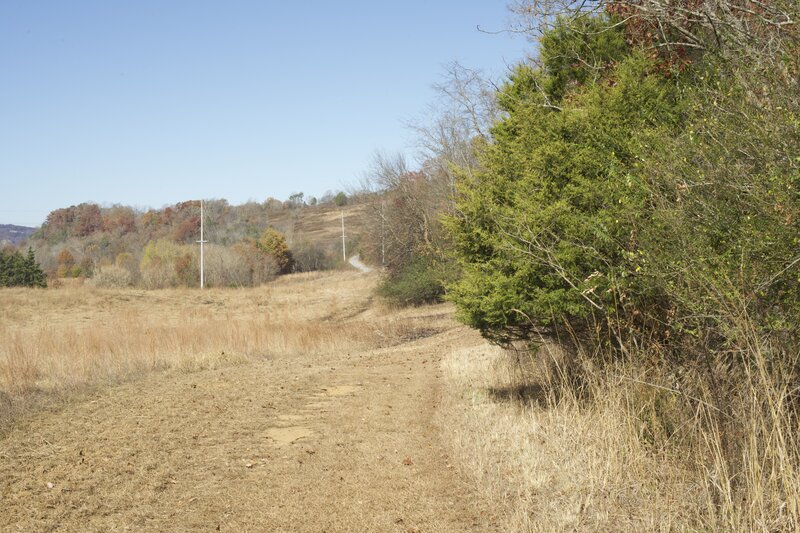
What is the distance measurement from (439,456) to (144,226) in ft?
352

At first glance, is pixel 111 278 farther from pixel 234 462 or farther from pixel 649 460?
pixel 649 460

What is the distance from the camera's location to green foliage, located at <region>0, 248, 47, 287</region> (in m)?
58.0

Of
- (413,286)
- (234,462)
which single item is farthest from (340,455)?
(413,286)

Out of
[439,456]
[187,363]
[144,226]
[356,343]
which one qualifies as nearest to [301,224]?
[144,226]

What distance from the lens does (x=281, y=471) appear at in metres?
7.35

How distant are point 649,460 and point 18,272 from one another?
61.5m

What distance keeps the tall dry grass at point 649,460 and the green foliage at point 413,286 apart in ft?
91.4

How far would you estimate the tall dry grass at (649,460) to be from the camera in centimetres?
458

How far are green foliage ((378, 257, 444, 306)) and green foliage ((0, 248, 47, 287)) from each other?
31.8 m

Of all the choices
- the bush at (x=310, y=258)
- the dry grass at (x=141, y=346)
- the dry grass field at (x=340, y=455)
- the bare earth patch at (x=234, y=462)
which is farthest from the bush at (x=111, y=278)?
the bare earth patch at (x=234, y=462)

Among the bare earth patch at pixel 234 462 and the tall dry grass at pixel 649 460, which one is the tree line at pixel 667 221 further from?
the bare earth patch at pixel 234 462

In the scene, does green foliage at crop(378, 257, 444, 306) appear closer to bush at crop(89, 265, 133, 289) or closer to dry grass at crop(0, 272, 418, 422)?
dry grass at crop(0, 272, 418, 422)

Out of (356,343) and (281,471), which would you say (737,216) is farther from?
(356,343)

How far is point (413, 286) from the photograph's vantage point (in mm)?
37344
